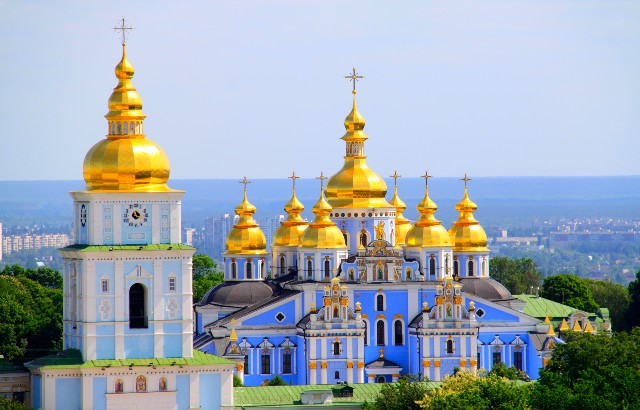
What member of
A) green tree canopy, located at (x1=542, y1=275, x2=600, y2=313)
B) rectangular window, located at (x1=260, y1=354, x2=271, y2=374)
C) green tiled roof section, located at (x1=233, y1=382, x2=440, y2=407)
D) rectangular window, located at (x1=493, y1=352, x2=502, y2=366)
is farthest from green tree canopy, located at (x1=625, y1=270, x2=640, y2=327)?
green tiled roof section, located at (x1=233, y1=382, x2=440, y2=407)

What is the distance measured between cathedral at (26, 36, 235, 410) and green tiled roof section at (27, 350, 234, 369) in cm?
2

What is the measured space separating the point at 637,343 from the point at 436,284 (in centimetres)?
1518

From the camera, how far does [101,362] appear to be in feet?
162

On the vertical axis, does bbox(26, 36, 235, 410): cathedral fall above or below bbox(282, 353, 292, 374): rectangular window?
above

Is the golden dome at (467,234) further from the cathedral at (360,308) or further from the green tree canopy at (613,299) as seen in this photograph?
the green tree canopy at (613,299)

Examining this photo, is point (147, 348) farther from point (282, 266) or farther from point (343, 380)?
point (282, 266)

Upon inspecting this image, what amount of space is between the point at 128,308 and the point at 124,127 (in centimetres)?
452

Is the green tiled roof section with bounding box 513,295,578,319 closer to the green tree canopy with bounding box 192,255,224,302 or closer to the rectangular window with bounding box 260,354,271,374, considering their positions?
the rectangular window with bounding box 260,354,271,374

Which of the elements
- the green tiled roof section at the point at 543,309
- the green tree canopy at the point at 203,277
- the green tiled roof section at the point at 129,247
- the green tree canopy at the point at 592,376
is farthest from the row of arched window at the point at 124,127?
the green tree canopy at the point at 203,277

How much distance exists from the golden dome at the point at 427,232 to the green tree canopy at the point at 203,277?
527 inches

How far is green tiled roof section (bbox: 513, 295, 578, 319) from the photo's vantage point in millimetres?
74000

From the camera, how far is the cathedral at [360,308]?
6569 centimetres

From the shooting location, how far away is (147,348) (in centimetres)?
4991

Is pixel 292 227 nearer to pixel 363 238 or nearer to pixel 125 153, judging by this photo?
pixel 363 238
